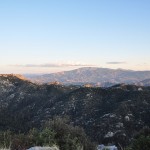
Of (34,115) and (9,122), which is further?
(34,115)

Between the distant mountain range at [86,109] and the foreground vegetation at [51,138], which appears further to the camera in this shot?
the distant mountain range at [86,109]

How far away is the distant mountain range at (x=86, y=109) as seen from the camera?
71125 mm

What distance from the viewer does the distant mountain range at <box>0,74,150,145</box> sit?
71.1m

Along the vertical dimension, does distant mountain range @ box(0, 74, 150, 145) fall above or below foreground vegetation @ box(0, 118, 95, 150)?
below

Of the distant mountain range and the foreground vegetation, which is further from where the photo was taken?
the distant mountain range

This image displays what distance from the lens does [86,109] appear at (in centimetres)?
8706

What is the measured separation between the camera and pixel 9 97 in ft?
401

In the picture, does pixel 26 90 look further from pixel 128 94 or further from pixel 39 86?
pixel 128 94

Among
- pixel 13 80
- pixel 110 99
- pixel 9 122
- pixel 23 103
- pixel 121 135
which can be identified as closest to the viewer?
pixel 121 135

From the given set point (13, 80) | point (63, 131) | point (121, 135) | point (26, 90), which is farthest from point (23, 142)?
point (13, 80)

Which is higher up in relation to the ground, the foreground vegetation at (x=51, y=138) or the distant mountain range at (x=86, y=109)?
the foreground vegetation at (x=51, y=138)

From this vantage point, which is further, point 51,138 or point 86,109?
point 86,109

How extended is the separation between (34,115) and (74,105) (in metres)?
11.9

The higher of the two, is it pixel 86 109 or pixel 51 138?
pixel 51 138
